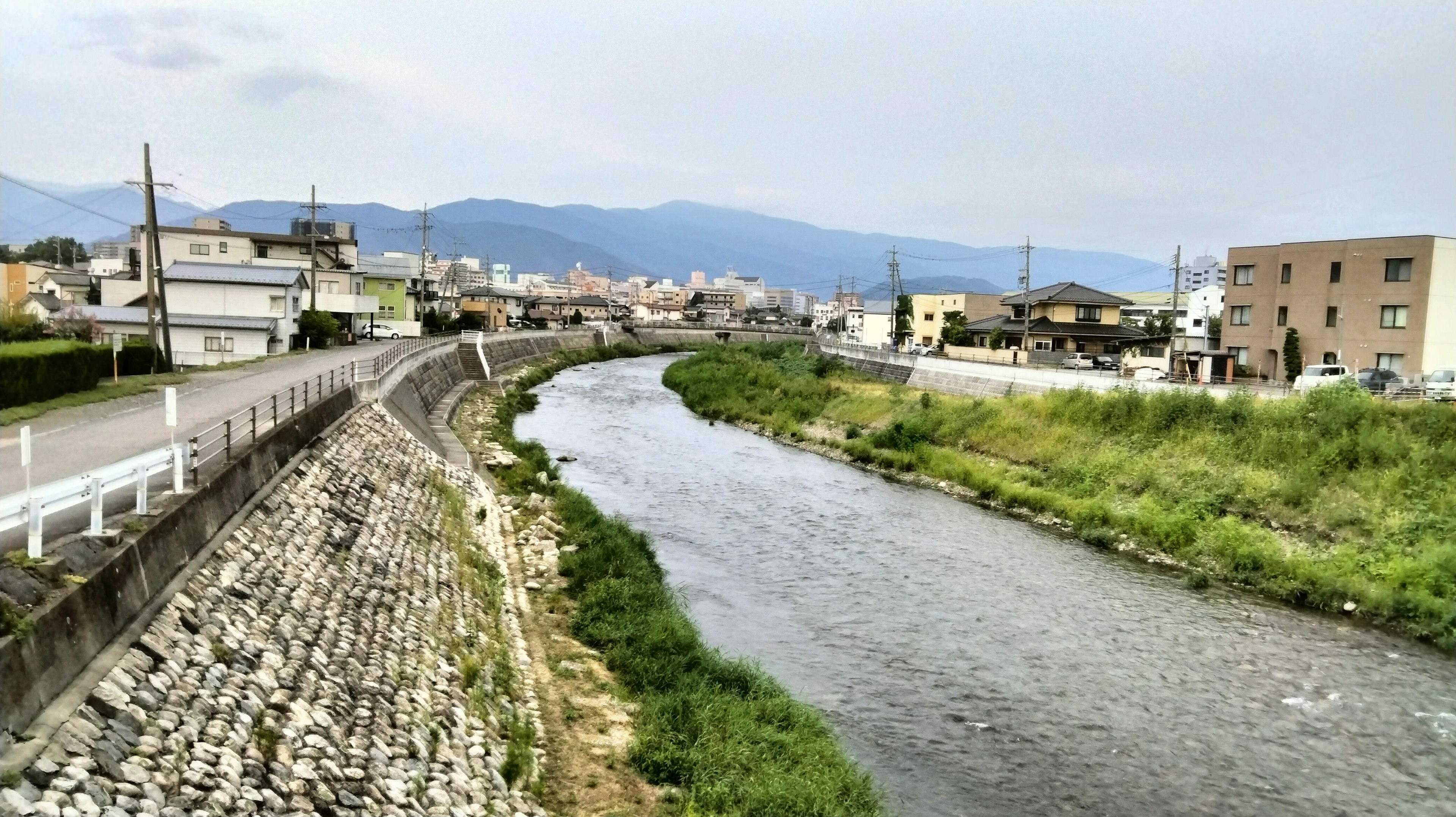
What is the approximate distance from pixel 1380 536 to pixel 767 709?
611 inches

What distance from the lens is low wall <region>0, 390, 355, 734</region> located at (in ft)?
19.0

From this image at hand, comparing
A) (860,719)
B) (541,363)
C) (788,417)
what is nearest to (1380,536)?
(860,719)

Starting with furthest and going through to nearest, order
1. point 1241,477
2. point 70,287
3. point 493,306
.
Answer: point 493,306
point 70,287
point 1241,477

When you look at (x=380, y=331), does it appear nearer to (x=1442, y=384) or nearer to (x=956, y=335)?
(x=956, y=335)

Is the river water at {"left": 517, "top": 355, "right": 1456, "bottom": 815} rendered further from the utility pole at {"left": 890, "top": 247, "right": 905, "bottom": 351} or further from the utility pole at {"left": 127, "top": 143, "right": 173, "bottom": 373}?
the utility pole at {"left": 890, "top": 247, "right": 905, "bottom": 351}

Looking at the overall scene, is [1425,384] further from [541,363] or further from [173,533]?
[541,363]

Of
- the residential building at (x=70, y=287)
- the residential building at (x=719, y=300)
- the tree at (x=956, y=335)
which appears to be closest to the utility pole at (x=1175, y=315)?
the tree at (x=956, y=335)

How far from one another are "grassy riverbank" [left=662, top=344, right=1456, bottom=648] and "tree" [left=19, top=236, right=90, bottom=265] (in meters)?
87.1

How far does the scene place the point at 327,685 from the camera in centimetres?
886

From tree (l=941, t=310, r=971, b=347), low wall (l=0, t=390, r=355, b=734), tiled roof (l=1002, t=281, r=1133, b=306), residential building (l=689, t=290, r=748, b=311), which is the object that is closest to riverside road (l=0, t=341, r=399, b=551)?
low wall (l=0, t=390, r=355, b=734)

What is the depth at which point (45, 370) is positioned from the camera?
1964 centimetres

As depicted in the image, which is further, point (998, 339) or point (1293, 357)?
point (998, 339)

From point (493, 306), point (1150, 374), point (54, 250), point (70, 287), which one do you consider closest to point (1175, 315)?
point (1150, 374)

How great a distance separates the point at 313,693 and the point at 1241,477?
907 inches
